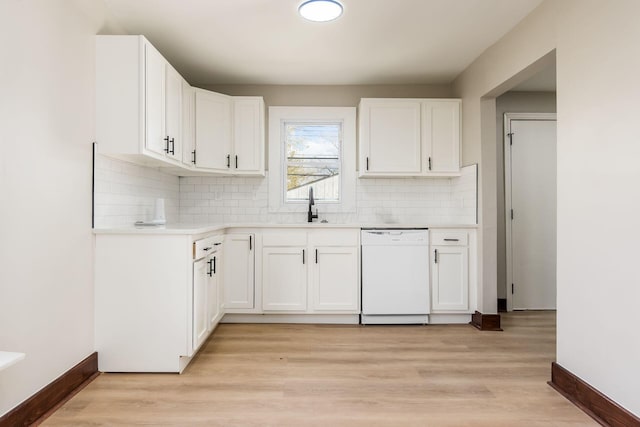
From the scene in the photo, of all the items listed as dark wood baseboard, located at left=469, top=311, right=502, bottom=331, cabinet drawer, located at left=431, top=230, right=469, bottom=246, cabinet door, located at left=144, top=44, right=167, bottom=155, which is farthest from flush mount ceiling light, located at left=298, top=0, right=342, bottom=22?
dark wood baseboard, located at left=469, top=311, right=502, bottom=331

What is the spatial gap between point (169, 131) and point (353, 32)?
1.61 meters

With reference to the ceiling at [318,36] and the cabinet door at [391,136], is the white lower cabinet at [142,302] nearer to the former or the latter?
the ceiling at [318,36]

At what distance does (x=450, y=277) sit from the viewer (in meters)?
3.46

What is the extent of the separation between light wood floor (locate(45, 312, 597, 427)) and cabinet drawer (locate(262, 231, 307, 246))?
83 cm

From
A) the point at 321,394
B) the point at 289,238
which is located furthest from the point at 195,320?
the point at 289,238

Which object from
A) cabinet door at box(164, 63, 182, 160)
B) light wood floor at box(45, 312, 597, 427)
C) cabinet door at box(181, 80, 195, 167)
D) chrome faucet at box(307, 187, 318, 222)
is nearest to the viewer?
light wood floor at box(45, 312, 597, 427)

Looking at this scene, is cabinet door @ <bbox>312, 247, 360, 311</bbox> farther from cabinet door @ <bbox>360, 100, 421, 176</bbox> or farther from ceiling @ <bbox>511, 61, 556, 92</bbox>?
ceiling @ <bbox>511, 61, 556, 92</bbox>

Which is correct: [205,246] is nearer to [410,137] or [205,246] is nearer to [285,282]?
[285,282]

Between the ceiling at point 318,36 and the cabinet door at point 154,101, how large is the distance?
346 mm

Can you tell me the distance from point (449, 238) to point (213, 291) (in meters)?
2.17

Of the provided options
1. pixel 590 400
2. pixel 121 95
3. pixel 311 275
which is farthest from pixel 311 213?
pixel 590 400

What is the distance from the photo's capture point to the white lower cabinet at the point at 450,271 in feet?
11.3

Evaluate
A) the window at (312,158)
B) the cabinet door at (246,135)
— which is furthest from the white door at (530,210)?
the cabinet door at (246,135)

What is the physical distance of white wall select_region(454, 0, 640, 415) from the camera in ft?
5.56
